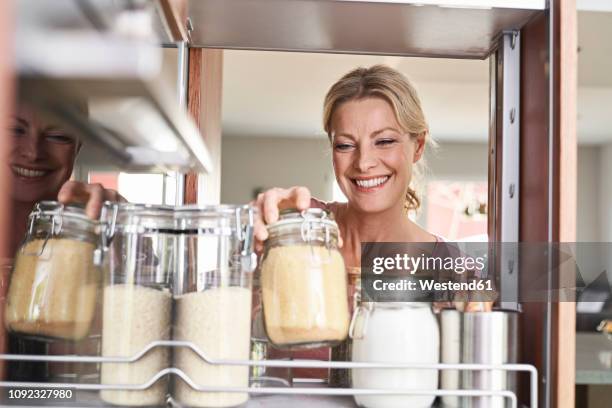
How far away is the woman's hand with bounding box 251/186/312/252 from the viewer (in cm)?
65

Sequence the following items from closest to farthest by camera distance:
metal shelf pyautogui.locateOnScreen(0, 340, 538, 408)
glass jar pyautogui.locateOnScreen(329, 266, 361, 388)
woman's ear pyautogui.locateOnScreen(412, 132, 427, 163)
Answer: metal shelf pyautogui.locateOnScreen(0, 340, 538, 408) → glass jar pyautogui.locateOnScreen(329, 266, 361, 388) → woman's ear pyautogui.locateOnScreen(412, 132, 427, 163)

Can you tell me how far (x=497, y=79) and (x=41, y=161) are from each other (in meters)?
0.54

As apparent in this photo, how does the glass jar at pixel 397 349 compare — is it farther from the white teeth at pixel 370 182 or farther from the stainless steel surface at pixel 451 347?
the white teeth at pixel 370 182

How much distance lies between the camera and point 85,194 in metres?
0.69

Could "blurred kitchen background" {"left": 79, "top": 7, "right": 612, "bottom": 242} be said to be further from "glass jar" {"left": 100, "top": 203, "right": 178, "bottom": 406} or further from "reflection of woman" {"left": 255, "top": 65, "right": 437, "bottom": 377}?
"glass jar" {"left": 100, "top": 203, "right": 178, "bottom": 406}

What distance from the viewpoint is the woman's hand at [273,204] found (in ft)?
2.14

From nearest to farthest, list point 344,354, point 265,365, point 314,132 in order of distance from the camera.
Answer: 1. point 265,365
2. point 344,354
3. point 314,132

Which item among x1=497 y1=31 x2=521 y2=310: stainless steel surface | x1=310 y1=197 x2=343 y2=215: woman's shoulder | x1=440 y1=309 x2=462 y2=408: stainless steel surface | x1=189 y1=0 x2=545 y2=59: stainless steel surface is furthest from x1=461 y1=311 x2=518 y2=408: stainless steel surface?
x1=189 y1=0 x2=545 y2=59: stainless steel surface

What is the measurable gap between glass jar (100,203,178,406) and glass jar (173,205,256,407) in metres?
0.01

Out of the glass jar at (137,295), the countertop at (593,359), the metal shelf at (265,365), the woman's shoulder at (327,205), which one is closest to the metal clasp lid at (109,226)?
the glass jar at (137,295)

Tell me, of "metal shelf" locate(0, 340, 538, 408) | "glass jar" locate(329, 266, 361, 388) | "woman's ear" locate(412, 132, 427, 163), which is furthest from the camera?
"woman's ear" locate(412, 132, 427, 163)

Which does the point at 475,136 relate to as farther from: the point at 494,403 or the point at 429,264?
the point at 494,403

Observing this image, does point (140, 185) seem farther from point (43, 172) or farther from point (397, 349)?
point (397, 349)

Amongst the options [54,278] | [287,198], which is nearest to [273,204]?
[287,198]
